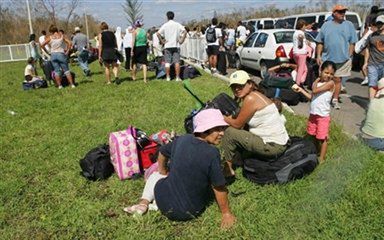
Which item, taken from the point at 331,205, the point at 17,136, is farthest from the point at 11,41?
the point at 331,205

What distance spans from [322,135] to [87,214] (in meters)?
2.91

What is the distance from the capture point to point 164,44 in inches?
419

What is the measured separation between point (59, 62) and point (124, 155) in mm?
6888

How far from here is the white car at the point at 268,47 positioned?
1033cm

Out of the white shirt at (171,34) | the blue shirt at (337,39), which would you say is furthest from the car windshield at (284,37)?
the blue shirt at (337,39)

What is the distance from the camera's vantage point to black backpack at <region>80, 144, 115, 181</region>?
454 cm

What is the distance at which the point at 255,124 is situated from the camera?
13.8 ft

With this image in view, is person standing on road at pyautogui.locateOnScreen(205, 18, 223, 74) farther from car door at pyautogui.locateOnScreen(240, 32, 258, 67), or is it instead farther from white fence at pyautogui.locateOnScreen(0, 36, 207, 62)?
white fence at pyautogui.locateOnScreen(0, 36, 207, 62)

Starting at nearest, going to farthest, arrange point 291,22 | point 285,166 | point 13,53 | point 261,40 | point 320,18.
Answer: point 285,166, point 261,40, point 320,18, point 291,22, point 13,53

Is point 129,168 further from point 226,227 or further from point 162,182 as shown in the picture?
point 226,227

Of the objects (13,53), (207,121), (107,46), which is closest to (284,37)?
(107,46)

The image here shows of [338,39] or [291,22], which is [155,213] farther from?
[291,22]

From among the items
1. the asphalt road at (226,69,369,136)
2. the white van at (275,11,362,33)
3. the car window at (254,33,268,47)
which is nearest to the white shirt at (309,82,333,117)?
the asphalt road at (226,69,369,136)

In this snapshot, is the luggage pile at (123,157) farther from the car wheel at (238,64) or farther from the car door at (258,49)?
the car wheel at (238,64)
